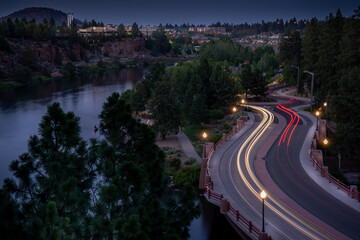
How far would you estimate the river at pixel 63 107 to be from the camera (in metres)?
28.0

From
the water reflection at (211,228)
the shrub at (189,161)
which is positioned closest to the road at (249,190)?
the water reflection at (211,228)

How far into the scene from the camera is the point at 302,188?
2586cm

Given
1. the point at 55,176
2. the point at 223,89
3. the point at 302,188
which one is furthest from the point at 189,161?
the point at 55,176

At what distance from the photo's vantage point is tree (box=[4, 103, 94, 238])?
10695mm

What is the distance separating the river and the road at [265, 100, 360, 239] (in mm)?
5438

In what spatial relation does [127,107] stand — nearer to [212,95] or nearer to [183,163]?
[183,163]

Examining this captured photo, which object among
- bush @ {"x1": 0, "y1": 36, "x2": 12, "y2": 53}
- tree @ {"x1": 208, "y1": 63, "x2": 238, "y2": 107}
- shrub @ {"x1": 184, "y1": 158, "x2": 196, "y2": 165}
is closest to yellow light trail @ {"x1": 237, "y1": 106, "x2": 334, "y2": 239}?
shrub @ {"x1": 184, "y1": 158, "x2": 196, "y2": 165}

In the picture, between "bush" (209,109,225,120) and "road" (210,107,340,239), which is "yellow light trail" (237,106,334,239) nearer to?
"road" (210,107,340,239)

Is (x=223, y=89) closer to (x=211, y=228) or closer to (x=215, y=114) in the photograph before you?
(x=215, y=114)

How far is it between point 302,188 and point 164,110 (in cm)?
2724

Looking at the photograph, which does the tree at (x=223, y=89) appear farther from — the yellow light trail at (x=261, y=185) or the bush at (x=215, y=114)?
the yellow light trail at (x=261, y=185)

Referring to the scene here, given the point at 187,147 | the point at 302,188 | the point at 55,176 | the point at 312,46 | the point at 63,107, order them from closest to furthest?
the point at 55,176
the point at 302,188
the point at 187,147
the point at 312,46
the point at 63,107

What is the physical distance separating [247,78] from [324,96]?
1542cm

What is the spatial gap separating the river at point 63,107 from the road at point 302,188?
5.44m
